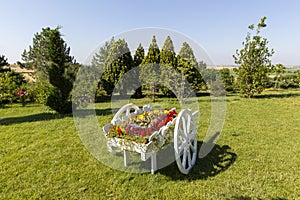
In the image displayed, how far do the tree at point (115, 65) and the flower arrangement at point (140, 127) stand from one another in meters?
7.37

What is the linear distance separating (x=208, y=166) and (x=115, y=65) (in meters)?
9.64

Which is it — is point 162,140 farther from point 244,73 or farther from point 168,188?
point 244,73

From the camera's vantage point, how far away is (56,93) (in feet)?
24.8

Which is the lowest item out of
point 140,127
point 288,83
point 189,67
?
point 140,127

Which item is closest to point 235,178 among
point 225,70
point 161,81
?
point 161,81

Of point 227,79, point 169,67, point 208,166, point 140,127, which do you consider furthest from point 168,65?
point 227,79

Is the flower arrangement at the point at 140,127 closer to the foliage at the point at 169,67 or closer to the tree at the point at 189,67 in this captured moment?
the tree at the point at 189,67

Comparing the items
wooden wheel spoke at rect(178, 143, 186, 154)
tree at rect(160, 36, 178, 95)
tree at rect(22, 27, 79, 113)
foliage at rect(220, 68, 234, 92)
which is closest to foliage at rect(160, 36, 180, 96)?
tree at rect(160, 36, 178, 95)

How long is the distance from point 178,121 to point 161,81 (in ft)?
24.4

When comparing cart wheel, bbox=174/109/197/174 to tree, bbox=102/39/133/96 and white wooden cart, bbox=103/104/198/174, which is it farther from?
tree, bbox=102/39/133/96

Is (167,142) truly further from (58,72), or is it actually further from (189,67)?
(189,67)

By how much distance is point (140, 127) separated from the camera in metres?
3.15

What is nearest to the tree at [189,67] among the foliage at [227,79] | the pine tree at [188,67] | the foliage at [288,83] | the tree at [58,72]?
the pine tree at [188,67]

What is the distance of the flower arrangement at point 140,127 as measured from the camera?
2978 mm
